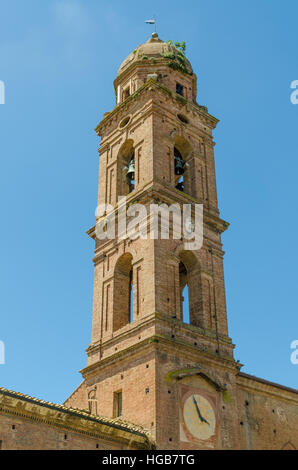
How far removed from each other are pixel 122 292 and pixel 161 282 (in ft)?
9.99

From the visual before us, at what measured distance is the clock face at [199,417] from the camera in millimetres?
21656

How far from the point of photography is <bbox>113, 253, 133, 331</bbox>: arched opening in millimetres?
25764

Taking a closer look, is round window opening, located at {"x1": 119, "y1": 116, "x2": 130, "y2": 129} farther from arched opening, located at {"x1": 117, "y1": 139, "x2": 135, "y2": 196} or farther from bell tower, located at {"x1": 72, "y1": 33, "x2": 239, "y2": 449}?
arched opening, located at {"x1": 117, "y1": 139, "x2": 135, "y2": 196}

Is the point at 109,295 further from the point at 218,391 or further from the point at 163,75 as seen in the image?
the point at 163,75

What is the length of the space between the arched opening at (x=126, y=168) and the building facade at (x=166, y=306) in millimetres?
68

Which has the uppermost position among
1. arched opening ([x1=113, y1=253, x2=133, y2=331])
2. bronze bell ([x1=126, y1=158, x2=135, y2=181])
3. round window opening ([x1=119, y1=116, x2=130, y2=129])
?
round window opening ([x1=119, y1=116, x2=130, y2=129])

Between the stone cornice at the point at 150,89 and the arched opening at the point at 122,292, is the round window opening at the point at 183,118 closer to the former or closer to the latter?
the stone cornice at the point at 150,89

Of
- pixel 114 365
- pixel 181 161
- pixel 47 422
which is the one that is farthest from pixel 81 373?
pixel 181 161

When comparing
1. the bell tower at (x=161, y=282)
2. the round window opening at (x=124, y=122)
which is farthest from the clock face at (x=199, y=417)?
the round window opening at (x=124, y=122)

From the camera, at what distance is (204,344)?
2420 centimetres

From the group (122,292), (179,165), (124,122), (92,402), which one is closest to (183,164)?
(179,165)

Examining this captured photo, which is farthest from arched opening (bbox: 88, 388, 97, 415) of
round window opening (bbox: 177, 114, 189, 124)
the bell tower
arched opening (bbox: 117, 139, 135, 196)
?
round window opening (bbox: 177, 114, 189, 124)

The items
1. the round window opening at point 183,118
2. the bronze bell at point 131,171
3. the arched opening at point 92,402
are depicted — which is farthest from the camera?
the round window opening at point 183,118

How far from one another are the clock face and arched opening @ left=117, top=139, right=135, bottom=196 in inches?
441
